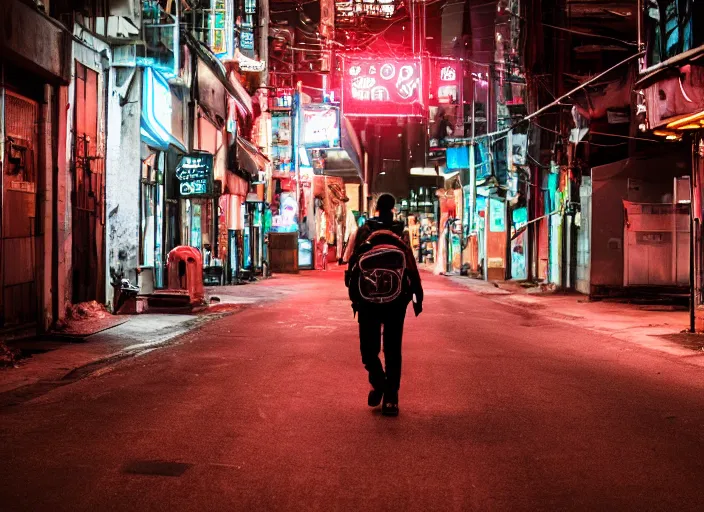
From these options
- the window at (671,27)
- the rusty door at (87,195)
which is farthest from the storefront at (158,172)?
the window at (671,27)

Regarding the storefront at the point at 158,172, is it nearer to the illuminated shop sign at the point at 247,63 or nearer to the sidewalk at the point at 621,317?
the illuminated shop sign at the point at 247,63

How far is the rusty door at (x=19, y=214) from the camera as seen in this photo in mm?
12797

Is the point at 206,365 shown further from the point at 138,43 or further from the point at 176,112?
the point at 176,112

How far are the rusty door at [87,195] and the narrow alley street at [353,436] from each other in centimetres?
575

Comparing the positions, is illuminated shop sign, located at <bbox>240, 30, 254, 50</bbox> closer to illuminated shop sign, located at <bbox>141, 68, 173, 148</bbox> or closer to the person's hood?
illuminated shop sign, located at <bbox>141, 68, 173, 148</bbox>

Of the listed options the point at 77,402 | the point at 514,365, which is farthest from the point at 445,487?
the point at 514,365

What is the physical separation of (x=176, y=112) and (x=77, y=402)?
1778 cm

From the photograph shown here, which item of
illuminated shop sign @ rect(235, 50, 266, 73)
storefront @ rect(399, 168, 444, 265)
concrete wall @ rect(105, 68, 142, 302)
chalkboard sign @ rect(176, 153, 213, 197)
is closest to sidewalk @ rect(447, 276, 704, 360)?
chalkboard sign @ rect(176, 153, 213, 197)

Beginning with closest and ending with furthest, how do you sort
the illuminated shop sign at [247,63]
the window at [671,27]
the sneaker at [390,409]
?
the sneaker at [390,409] → the window at [671,27] → the illuminated shop sign at [247,63]

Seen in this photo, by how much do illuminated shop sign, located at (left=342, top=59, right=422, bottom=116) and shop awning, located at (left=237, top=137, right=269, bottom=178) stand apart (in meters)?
5.25

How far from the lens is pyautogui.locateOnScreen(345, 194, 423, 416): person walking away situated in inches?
289

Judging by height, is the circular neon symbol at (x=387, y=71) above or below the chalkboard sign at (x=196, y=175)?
above

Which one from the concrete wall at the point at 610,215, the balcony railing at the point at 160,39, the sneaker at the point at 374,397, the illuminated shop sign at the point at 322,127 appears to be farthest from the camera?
the illuminated shop sign at the point at 322,127

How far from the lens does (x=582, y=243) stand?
89.1ft
